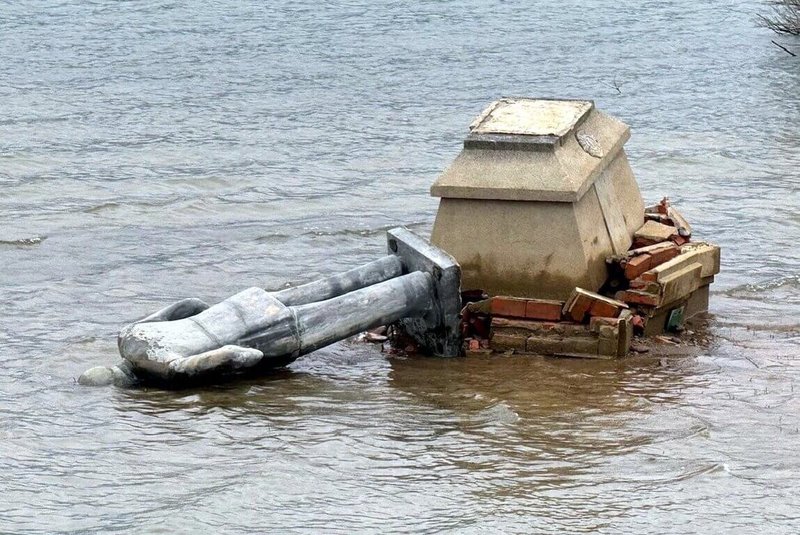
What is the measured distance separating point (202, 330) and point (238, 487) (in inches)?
55.8

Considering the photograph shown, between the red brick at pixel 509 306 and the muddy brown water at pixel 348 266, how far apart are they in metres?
0.29

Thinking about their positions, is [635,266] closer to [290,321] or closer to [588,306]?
[588,306]

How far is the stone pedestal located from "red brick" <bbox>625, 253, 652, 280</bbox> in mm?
147

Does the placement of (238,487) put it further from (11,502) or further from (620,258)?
(620,258)

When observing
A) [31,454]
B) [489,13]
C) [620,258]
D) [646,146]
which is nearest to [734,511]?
[620,258]

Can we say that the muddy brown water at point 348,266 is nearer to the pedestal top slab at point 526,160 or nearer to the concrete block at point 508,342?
the concrete block at point 508,342

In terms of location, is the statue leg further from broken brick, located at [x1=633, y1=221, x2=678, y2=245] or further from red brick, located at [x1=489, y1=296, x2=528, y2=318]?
broken brick, located at [x1=633, y1=221, x2=678, y2=245]

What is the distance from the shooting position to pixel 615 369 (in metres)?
7.37

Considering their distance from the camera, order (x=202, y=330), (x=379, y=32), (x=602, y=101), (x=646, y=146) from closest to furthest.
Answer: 1. (x=202, y=330)
2. (x=646, y=146)
3. (x=602, y=101)
4. (x=379, y=32)

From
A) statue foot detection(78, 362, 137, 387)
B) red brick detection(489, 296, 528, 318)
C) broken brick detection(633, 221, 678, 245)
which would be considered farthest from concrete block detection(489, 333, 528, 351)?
statue foot detection(78, 362, 137, 387)

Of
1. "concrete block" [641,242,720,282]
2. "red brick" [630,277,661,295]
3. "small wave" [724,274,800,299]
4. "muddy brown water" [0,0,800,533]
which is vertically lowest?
"small wave" [724,274,800,299]

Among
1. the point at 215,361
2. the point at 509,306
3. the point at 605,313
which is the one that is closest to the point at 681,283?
the point at 605,313

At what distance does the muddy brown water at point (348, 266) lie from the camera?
5.72m

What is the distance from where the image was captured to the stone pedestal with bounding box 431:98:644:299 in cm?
755
